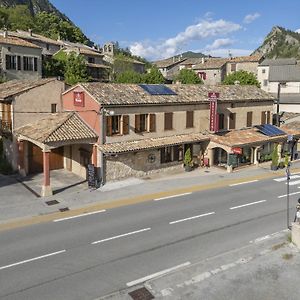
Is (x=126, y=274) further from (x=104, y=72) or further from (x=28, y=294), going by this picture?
(x=104, y=72)

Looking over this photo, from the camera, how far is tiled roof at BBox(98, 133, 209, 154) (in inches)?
1070

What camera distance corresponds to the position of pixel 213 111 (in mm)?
33094

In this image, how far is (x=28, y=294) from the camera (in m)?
12.6

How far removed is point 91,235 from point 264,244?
789 centimetres

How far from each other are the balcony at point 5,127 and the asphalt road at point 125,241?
13.1m

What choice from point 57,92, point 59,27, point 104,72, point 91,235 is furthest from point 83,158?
point 59,27

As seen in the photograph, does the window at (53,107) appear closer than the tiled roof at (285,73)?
Yes

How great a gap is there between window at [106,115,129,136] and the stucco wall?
19.8 feet

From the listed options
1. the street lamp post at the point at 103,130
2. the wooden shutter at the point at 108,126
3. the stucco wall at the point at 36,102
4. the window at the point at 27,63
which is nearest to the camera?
the street lamp post at the point at 103,130

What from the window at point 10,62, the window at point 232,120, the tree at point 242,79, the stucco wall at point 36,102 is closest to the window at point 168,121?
the window at point 232,120

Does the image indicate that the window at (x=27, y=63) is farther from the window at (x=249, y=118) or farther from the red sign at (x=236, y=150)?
the red sign at (x=236, y=150)

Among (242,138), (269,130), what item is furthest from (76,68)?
(242,138)

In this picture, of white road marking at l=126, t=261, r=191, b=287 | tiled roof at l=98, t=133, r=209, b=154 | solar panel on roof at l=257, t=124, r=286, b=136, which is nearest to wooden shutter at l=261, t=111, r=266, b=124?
solar panel on roof at l=257, t=124, r=286, b=136

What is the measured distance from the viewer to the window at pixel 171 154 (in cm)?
3105
